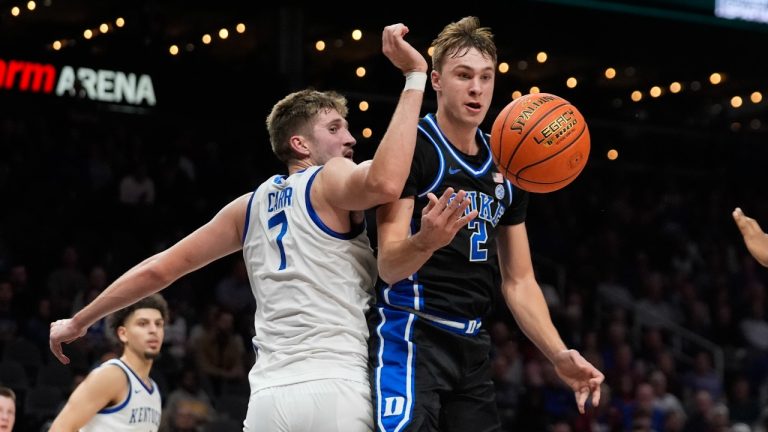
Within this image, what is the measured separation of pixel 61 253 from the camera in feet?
39.8

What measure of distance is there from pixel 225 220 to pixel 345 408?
0.94 m

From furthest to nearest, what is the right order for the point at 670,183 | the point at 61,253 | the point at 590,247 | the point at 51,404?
the point at 670,183 < the point at 590,247 < the point at 61,253 < the point at 51,404

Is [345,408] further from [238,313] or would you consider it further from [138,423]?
[238,313]

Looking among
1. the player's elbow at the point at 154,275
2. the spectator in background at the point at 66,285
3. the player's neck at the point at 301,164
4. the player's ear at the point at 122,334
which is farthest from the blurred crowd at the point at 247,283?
the player's neck at the point at 301,164

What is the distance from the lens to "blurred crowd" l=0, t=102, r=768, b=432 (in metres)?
11.0

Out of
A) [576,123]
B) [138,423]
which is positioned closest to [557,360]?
[576,123]

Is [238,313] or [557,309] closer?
[238,313]

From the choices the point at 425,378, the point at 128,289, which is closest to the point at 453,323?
the point at 425,378

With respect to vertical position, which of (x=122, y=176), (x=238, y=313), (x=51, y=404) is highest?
(x=122, y=176)

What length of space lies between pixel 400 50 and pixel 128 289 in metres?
1.43

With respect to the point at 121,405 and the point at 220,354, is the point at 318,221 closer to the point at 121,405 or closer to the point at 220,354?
the point at 121,405

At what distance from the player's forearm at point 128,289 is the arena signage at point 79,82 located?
7.99 metres

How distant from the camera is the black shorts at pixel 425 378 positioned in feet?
13.0

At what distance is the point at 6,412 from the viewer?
6.18m
